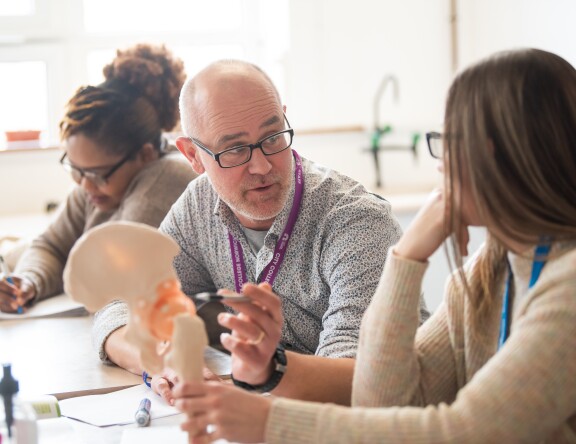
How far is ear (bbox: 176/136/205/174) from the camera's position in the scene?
6.80ft

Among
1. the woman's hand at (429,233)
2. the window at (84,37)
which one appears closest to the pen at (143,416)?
the woman's hand at (429,233)

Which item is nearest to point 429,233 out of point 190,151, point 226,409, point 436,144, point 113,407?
point 436,144

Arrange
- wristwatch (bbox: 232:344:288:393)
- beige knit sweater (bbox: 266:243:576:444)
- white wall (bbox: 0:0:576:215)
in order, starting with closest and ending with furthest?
1. beige knit sweater (bbox: 266:243:576:444)
2. wristwatch (bbox: 232:344:288:393)
3. white wall (bbox: 0:0:576:215)

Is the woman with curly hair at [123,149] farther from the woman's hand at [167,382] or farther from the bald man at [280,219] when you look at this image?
the woman's hand at [167,382]

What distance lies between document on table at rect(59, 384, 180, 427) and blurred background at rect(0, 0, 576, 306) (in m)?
2.70

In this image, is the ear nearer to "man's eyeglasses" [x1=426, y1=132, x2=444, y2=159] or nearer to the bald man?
the bald man

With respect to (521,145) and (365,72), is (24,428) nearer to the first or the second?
(521,145)

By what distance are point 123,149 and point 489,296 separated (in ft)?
5.34

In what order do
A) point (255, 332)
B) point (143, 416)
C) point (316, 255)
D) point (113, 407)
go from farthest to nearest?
point (316, 255), point (113, 407), point (143, 416), point (255, 332)

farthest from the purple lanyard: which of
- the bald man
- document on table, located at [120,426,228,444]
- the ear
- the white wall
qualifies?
the white wall

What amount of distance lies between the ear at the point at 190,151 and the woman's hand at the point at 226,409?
99 centimetres

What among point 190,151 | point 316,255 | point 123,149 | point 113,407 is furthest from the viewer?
point 123,149

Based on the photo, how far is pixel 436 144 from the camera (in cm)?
128

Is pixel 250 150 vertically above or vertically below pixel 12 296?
above
